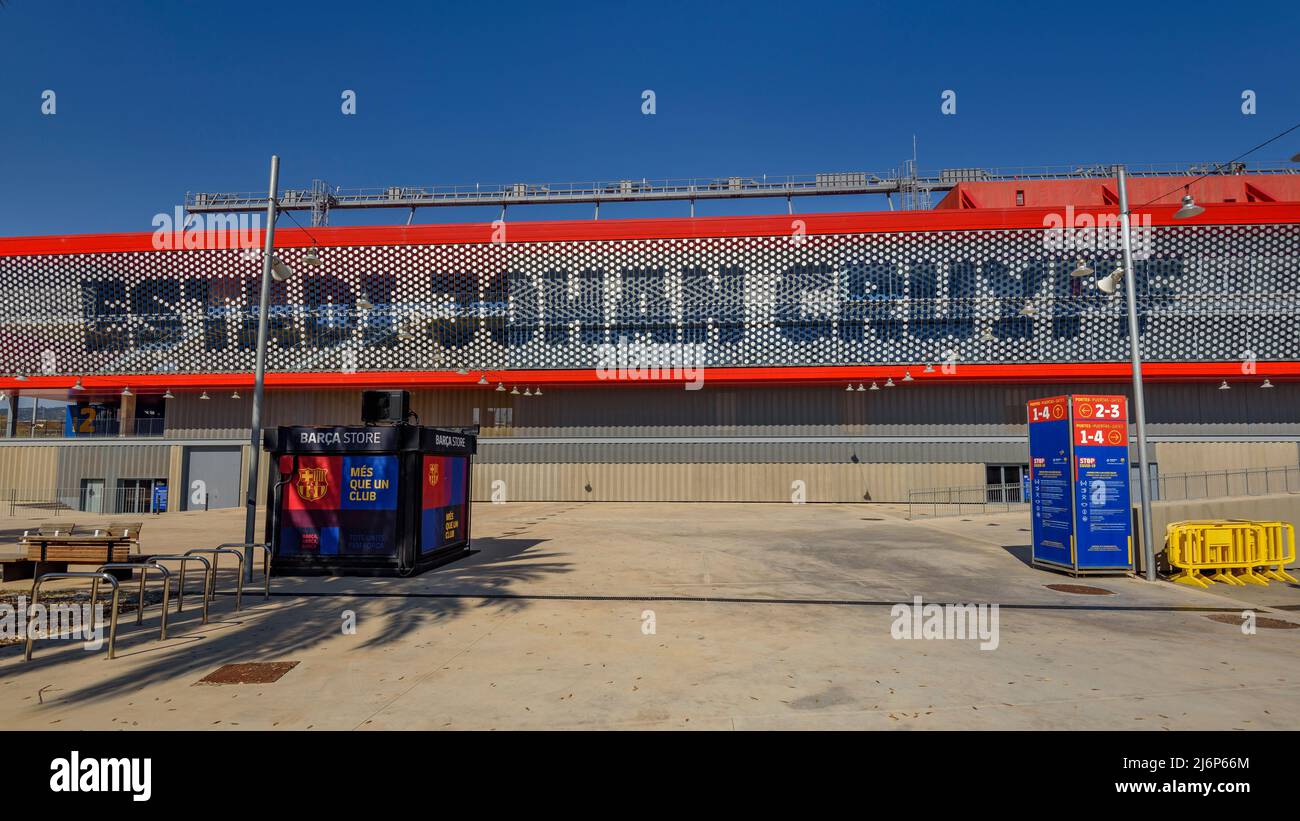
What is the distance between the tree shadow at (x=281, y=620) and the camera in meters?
5.91

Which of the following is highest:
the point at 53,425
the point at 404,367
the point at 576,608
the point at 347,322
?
the point at 347,322

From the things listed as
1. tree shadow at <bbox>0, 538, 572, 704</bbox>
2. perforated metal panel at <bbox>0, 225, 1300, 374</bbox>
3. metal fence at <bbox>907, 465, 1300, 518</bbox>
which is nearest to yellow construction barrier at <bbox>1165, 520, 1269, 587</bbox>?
tree shadow at <bbox>0, 538, 572, 704</bbox>

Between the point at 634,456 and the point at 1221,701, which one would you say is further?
the point at 634,456

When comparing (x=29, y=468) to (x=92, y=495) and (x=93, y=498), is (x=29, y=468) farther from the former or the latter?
(x=93, y=498)

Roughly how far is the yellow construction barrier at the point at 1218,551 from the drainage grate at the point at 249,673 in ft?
44.6

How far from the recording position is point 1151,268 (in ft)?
103

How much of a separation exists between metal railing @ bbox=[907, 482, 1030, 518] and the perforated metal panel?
6447mm

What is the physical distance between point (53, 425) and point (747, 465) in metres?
37.2

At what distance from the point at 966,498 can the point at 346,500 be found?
2868 centimetres

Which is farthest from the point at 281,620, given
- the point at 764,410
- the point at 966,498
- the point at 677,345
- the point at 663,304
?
the point at 966,498

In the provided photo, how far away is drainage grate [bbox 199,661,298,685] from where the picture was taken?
546cm

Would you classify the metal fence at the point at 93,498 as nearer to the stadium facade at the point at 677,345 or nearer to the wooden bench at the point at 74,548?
the stadium facade at the point at 677,345

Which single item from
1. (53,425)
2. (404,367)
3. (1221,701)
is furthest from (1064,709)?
(53,425)
